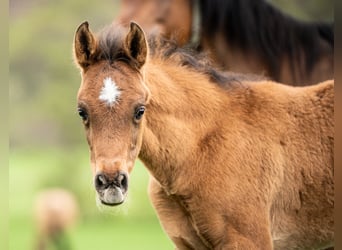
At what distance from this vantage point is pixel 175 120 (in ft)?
12.9

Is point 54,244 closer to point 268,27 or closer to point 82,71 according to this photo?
point 268,27

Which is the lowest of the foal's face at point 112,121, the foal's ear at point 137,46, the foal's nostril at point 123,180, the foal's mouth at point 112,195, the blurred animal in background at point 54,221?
the foal's mouth at point 112,195

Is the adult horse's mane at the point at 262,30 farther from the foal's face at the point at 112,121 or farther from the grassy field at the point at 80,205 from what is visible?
the grassy field at the point at 80,205

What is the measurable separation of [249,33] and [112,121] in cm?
235

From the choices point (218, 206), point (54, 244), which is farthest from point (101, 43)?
point (54, 244)

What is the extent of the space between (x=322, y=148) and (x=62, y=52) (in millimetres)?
8800

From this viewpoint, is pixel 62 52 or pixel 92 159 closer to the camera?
pixel 92 159

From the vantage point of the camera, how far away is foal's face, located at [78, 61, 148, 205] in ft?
11.1

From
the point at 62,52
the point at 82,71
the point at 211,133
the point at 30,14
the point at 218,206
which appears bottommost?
the point at 218,206

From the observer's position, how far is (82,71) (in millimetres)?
3717

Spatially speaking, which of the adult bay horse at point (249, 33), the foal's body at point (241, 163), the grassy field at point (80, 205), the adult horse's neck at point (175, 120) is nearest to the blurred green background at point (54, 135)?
the grassy field at point (80, 205)

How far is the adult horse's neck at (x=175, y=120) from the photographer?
385cm

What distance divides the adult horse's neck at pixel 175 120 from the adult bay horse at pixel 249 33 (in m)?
1.57

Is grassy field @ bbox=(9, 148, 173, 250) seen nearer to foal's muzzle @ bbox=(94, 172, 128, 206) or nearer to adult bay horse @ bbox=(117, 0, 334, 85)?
adult bay horse @ bbox=(117, 0, 334, 85)
